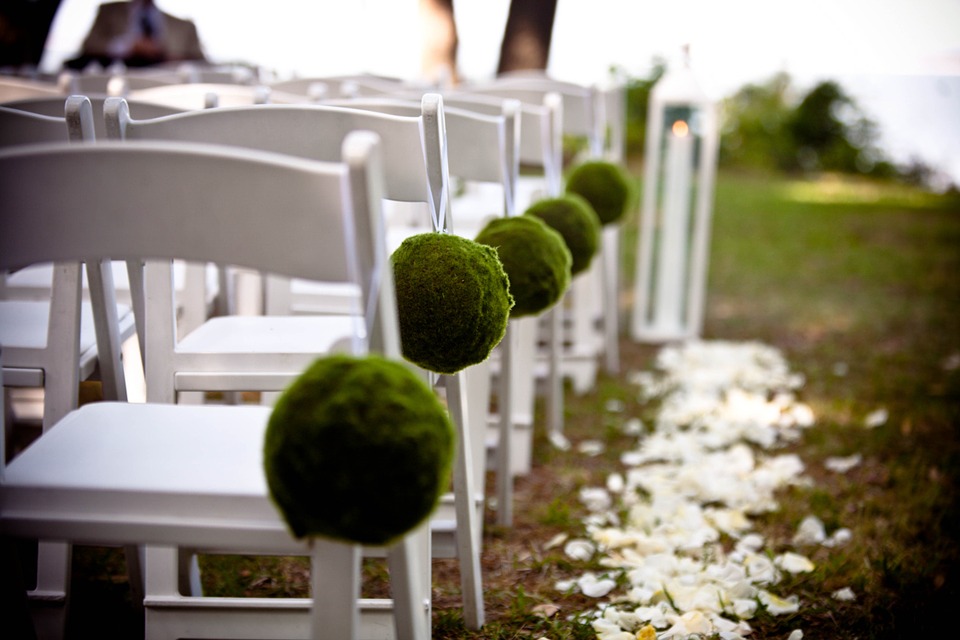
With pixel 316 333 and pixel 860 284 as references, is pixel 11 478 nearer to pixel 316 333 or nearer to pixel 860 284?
pixel 316 333

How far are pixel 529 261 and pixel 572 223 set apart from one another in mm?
446

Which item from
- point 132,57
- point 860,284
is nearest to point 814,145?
point 860,284

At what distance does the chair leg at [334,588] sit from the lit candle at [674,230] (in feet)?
10.9

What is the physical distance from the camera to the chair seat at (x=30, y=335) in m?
1.62

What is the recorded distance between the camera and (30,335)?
1.69 meters

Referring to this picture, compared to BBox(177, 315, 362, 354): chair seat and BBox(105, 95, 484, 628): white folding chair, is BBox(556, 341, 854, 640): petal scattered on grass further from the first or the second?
BBox(177, 315, 362, 354): chair seat

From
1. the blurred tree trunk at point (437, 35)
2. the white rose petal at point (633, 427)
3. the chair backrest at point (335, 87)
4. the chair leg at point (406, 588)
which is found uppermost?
the blurred tree trunk at point (437, 35)

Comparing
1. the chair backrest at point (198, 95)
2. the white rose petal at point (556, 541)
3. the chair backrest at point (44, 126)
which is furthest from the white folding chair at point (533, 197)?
the chair backrest at point (44, 126)

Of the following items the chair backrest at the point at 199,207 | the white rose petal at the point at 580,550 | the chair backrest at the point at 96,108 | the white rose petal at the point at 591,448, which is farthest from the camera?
the white rose petal at the point at 591,448

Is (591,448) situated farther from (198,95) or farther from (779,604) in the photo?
(198,95)

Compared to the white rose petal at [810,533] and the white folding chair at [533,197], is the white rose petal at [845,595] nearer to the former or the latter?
the white rose petal at [810,533]

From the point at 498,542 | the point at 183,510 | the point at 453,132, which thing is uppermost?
the point at 453,132

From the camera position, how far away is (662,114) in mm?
4023

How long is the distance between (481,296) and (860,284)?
4.46m
